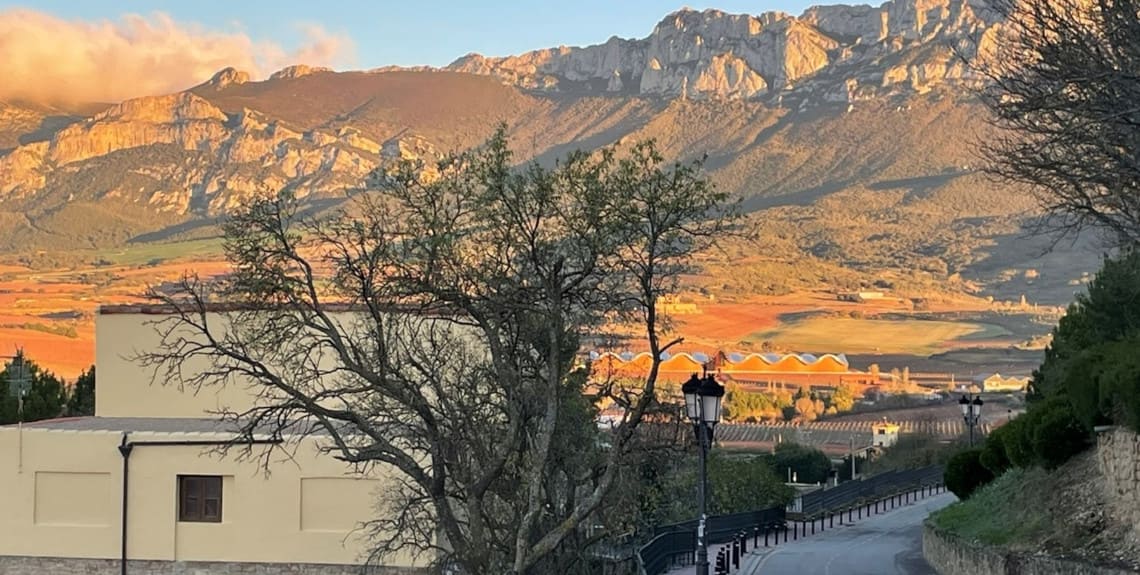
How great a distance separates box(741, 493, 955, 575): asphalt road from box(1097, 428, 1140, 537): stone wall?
9.80 m

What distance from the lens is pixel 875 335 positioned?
171125mm

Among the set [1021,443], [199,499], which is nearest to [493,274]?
[1021,443]

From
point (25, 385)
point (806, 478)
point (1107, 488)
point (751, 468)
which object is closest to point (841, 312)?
point (806, 478)

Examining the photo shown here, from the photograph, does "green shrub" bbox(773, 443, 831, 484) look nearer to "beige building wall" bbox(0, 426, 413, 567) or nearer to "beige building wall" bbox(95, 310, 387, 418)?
"beige building wall" bbox(95, 310, 387, 418)

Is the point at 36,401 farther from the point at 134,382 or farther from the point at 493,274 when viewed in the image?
the point at 493,274

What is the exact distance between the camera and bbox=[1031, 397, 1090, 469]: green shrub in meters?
25.4

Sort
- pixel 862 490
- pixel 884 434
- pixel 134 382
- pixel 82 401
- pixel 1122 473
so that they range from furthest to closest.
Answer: pixel 884 434 → pixel 862 490 → pixel 82 401 → pixel 134 382 → pixel 1122 473

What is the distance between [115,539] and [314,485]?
4.92 metres

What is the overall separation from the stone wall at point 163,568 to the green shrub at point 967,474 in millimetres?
14230

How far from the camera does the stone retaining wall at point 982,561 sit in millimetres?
20156

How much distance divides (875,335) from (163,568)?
14475cm

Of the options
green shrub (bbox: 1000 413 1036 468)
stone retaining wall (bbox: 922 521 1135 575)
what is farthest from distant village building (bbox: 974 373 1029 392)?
green shrub (bbox: 1000 413 1036 468)

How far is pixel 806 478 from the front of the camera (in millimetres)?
73625

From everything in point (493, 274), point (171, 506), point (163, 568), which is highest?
point (493, 274)
